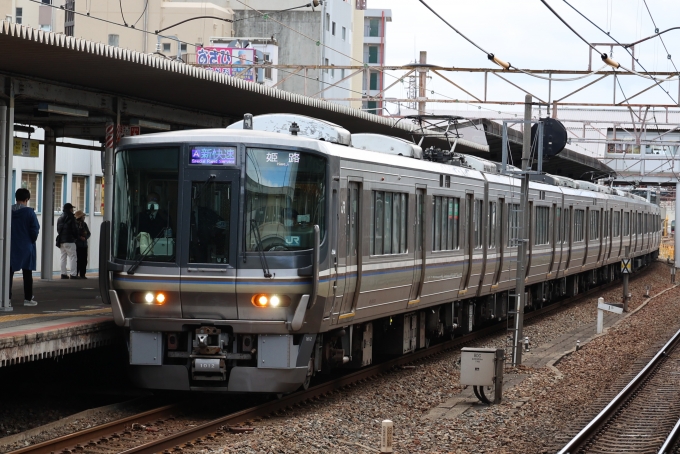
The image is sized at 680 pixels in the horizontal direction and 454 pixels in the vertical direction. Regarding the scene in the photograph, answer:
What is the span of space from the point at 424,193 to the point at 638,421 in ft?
13.8

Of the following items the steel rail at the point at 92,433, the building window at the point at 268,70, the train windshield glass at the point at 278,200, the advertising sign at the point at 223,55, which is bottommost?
the steel rail at the point at 92,433

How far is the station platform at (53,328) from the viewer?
373 inches

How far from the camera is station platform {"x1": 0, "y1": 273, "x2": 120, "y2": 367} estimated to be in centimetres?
947

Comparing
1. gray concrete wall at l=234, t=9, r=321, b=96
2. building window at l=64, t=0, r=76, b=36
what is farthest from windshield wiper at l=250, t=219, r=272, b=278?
gray concrete wall at l=234, t=9, r=321, b=96

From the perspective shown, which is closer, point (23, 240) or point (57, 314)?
point (57, 314)

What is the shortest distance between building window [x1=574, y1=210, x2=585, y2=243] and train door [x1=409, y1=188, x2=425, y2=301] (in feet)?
43.7

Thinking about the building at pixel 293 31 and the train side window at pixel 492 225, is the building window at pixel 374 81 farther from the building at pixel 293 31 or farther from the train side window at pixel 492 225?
the train side window at pixel 492 225

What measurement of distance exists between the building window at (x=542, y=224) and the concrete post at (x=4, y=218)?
12.1 metres

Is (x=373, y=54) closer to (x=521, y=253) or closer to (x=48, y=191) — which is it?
(x=48, y=191)

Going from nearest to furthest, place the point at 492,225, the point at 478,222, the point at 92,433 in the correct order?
1. the point at 92,433
2. the point at 478,222
3. the point at 492,225

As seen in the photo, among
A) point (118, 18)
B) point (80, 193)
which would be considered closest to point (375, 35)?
point (118, 18)

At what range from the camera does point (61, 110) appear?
1398 cm

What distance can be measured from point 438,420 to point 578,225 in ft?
56.2

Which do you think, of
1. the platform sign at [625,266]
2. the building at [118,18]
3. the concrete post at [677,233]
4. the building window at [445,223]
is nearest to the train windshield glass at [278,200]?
the building window at [445,223]
